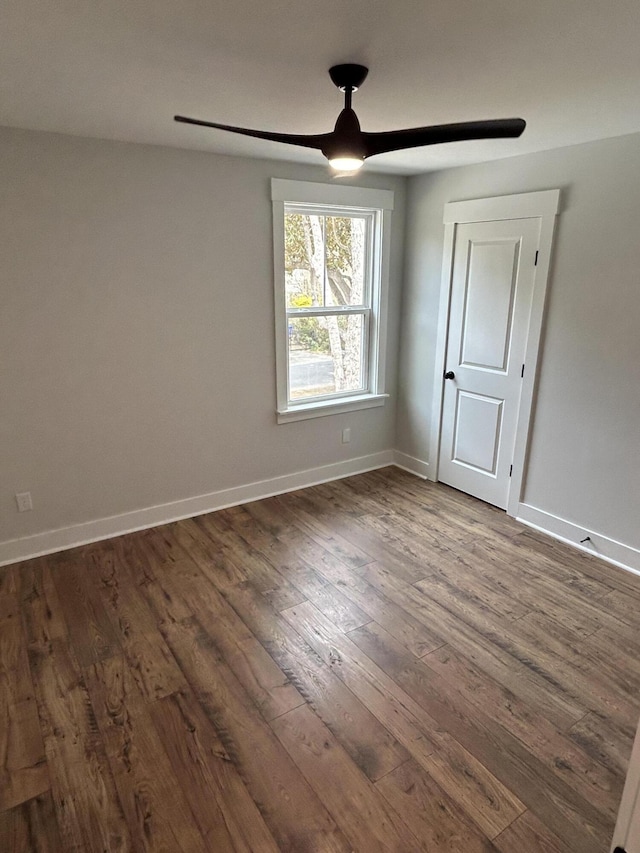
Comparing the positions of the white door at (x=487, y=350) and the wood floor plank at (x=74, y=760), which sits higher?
the white door at (x=487, y=350)

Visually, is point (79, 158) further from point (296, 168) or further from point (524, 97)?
point (524, 97)

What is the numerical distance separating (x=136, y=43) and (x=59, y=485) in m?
2.36

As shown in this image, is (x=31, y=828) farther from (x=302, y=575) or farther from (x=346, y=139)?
(x=346, y=139)

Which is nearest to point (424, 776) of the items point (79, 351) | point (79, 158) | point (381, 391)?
point (79, 351)

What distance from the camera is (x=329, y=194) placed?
355 cm

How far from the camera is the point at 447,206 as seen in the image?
3.61 meters

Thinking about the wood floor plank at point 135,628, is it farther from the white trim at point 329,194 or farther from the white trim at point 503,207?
the white trim at point 503,207

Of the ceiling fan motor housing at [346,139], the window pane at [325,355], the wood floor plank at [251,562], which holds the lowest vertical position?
the wood floor plank at [251,562]

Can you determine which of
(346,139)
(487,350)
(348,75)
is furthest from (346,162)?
(487,350)

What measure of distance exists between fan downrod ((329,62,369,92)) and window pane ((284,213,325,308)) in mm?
1764

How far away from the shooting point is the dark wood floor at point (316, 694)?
1577mm

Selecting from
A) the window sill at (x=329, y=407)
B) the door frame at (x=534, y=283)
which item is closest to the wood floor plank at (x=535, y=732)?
the door frame at (x=534, y=283)

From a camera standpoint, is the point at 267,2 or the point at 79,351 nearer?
the point at 267,2

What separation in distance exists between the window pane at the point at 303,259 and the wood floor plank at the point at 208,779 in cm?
265
